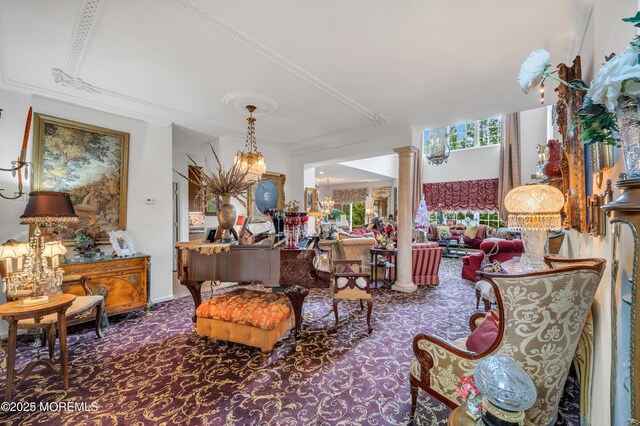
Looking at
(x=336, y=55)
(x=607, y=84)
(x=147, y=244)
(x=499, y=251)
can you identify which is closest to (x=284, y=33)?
(x=336, y=55)

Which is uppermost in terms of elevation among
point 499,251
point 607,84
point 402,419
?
point 607,84

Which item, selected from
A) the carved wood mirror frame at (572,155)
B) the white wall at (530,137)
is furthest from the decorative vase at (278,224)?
the white wall at (530,137)

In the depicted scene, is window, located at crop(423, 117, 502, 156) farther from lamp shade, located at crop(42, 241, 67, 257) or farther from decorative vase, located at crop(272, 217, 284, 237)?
lamp shade, located at crop(42, 241, 67, 257)

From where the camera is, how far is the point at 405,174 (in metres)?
4.90

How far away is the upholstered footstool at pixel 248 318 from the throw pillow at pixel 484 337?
67.2 inches

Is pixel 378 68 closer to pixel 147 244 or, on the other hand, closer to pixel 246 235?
pixel 246 235

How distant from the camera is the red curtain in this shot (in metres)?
10.0

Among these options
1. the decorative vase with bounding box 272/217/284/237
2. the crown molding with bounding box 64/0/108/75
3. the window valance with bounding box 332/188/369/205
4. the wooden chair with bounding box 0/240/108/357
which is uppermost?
the crown molding with bounding box 64/0/108/75

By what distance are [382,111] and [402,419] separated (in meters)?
3.86

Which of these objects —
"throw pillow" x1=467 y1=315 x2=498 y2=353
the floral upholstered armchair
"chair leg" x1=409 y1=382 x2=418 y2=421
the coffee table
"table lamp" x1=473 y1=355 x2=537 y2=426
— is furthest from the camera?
the coffee table

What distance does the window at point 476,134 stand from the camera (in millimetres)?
10078

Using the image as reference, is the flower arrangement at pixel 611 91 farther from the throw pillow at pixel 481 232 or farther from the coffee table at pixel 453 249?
the throw pillow at pixel 481 232

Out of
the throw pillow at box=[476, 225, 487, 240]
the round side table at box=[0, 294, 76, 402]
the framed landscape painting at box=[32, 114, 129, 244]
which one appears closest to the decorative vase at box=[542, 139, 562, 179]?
the round side table at box=[0, 294, 76, 402]

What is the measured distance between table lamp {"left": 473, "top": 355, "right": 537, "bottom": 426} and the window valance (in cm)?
1257
